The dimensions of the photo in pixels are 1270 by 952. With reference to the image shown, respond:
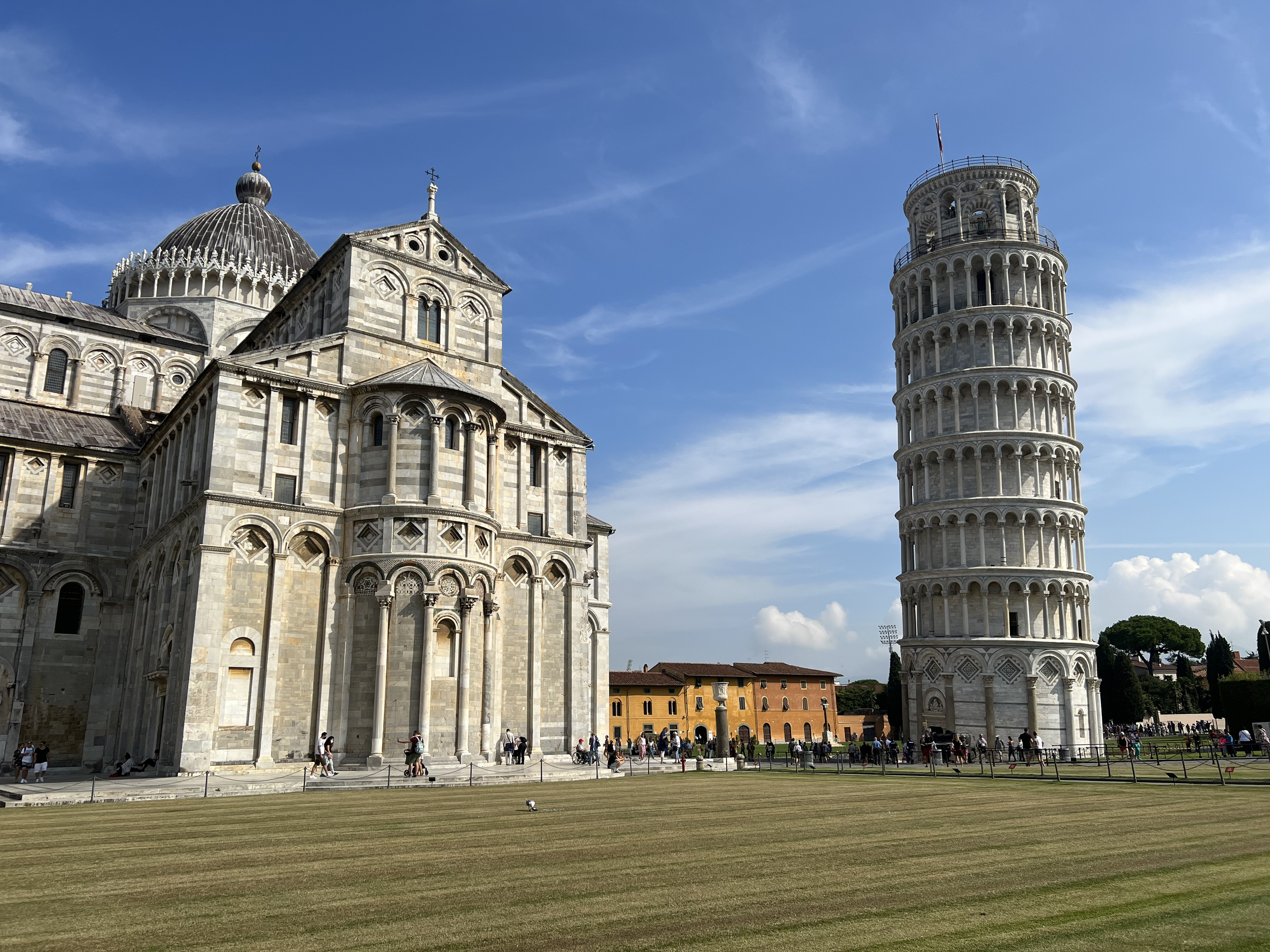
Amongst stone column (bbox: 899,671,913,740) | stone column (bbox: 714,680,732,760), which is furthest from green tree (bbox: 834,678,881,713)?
stone column (bbox: 714,680,732,760)

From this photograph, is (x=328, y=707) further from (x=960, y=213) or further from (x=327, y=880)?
(x=960, y=213)

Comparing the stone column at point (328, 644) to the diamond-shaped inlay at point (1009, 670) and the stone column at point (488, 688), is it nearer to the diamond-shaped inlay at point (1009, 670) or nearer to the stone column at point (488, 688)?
the stone column at point (488, 688)

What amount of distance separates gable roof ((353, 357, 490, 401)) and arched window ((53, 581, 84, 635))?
16835 mm

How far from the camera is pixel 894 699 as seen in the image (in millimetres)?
79438

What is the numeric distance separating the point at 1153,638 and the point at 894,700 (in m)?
61.6

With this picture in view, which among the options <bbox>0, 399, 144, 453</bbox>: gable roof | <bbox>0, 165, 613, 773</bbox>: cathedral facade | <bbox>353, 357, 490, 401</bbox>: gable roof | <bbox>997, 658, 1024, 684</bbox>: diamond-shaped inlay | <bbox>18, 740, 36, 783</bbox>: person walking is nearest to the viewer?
<bbox>18, 740, 36, 783</bbox>: person walking

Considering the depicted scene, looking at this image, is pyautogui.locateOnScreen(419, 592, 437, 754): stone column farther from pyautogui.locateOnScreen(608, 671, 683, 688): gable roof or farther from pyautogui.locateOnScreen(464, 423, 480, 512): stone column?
pyautogui.locateOnScreen(608, 671, 683, 688): gable roof

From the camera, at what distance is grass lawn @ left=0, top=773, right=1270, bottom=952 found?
Answer: 25.1 ft

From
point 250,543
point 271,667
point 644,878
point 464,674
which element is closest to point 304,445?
point 250,543

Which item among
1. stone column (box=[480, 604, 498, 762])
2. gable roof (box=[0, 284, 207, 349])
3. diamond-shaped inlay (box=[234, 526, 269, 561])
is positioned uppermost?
gable roof (box=[0, 284, 207, 349])

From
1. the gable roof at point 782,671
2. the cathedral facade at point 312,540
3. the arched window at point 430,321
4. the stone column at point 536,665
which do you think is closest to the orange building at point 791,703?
the gable roof at point 782,671

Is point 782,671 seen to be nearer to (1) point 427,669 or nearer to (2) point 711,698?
(2) point 711,698

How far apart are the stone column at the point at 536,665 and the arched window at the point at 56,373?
92.7 ft

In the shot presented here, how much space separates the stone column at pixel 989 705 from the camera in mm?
53719
